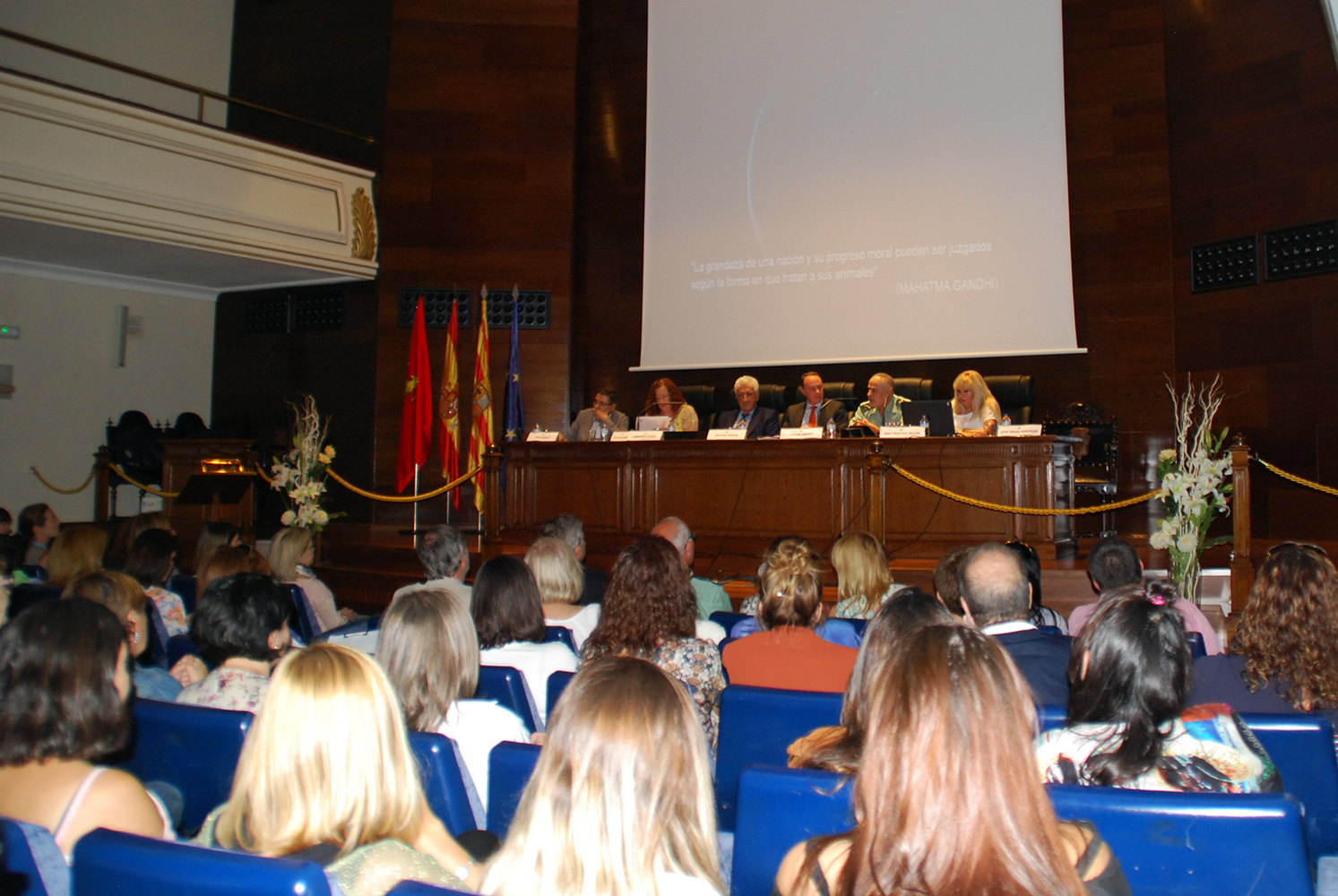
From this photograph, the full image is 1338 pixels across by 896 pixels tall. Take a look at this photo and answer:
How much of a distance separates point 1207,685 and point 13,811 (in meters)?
2.52

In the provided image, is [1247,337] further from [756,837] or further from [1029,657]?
[756,837]

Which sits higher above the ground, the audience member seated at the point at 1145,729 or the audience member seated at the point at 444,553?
the audience member seated at the point at 444,553

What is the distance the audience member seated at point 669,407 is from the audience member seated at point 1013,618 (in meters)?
4.82

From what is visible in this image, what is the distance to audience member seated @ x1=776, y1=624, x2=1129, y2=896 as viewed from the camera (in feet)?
3.46

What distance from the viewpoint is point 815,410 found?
7406 millimetres

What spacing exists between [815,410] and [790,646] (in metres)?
4.87

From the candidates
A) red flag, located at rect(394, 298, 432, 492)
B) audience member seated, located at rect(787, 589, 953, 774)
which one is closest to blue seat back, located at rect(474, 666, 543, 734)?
audience member seated, located at rect(787, 589, 953, 774)

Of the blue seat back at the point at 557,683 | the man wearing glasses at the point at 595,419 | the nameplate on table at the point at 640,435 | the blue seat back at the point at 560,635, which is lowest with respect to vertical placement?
the blue seat back at the point at 557,683

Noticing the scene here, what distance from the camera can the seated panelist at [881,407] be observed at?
22.7ft

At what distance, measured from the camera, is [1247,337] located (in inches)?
298

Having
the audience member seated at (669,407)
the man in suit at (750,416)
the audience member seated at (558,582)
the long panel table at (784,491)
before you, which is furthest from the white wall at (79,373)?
the audience member seated at (558,582)

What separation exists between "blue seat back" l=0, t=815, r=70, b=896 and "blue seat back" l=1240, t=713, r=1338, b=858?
201 cm

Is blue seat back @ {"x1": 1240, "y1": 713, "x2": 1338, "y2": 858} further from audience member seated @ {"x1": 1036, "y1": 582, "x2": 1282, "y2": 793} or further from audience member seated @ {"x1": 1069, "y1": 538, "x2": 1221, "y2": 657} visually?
audience member seated @ {"x1": 1069, "y1": 538, "x2": 1221, "y2": 657}

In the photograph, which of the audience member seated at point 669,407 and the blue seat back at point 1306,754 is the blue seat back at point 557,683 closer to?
the blue seat back at point 1306,754
